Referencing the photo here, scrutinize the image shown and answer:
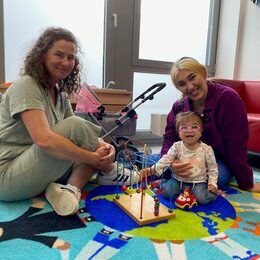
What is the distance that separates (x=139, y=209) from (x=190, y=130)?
49 centimetres

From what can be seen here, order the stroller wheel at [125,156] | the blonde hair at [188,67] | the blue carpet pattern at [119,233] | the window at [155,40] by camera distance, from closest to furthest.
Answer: the blue carpet pattern at [119,233] < the blonde hair at [188,67] < the stroller wheel at [125,156] < the window at [155,40]

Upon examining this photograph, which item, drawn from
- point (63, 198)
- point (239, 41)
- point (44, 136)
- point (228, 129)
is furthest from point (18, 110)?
point (239, 41)

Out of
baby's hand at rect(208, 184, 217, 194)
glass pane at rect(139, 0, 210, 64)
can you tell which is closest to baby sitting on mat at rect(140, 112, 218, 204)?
baby's hand at rect(208, 184, 217, 194)

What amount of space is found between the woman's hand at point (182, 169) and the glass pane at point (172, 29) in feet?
6.34

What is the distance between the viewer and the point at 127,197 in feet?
4.24

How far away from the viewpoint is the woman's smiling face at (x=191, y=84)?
1.46 m

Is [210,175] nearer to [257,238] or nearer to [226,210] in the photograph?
[226,210]

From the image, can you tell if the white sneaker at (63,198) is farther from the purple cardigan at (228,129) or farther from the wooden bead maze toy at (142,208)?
the purple cardigan at (228,129)

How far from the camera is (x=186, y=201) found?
125 centimetres

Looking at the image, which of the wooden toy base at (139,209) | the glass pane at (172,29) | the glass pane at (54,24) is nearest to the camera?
the wooden toy base at (139,209)

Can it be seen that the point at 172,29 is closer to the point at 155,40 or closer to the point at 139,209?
the point at 155,40

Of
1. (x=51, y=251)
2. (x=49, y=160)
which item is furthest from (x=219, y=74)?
(x=51, y=251)

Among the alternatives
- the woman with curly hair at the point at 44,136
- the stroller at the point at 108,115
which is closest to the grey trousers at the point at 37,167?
the woman with curly hair at the point at 44,136

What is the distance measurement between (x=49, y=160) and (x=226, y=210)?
84 cm
